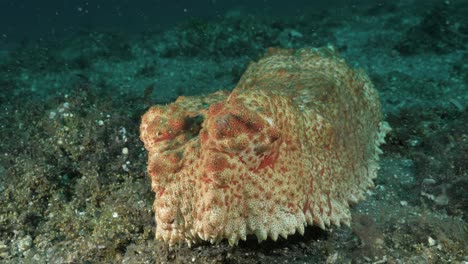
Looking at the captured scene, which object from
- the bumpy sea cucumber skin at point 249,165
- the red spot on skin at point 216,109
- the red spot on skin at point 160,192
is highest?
the red spot on skin at point 216,109

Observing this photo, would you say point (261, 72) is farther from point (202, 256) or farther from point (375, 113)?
point (202, 256)

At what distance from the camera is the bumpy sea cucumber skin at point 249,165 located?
238 centimetres

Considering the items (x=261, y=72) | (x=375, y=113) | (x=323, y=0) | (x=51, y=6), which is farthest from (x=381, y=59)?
(x=51, y=6)

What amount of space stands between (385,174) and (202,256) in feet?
8.11

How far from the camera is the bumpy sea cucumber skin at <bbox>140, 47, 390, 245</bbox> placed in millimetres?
2381

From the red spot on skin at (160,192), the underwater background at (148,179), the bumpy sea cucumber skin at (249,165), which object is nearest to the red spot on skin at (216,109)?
the bumpy sea cucumber skin at (249,165)

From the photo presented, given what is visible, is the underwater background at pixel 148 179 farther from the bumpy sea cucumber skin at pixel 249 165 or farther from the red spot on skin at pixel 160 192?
the red spot on skin at pixel 160 192

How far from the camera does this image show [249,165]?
2.45 meters

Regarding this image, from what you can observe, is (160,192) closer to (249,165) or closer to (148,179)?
(249,165)

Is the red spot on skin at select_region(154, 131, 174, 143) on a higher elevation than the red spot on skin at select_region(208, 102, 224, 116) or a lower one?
lower

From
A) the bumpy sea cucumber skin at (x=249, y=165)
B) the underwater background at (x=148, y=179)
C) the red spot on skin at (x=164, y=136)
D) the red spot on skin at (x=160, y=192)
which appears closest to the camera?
the bumpy sea cucumber skin at (x=249, y=165)

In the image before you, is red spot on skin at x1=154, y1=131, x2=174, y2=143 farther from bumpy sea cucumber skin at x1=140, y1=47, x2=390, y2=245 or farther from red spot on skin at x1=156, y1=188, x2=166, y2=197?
red spot on skin at x1=156, y1=188, x2=166, y2=197

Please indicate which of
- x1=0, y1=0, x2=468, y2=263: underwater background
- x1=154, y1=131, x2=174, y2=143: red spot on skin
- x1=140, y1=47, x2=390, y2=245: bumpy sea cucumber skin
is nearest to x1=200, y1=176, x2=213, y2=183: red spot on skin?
x1=140, y1=47, x2=390, y2=245: bumpy sea cucumber skin

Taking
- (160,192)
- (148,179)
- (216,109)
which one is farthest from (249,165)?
(148,179)
